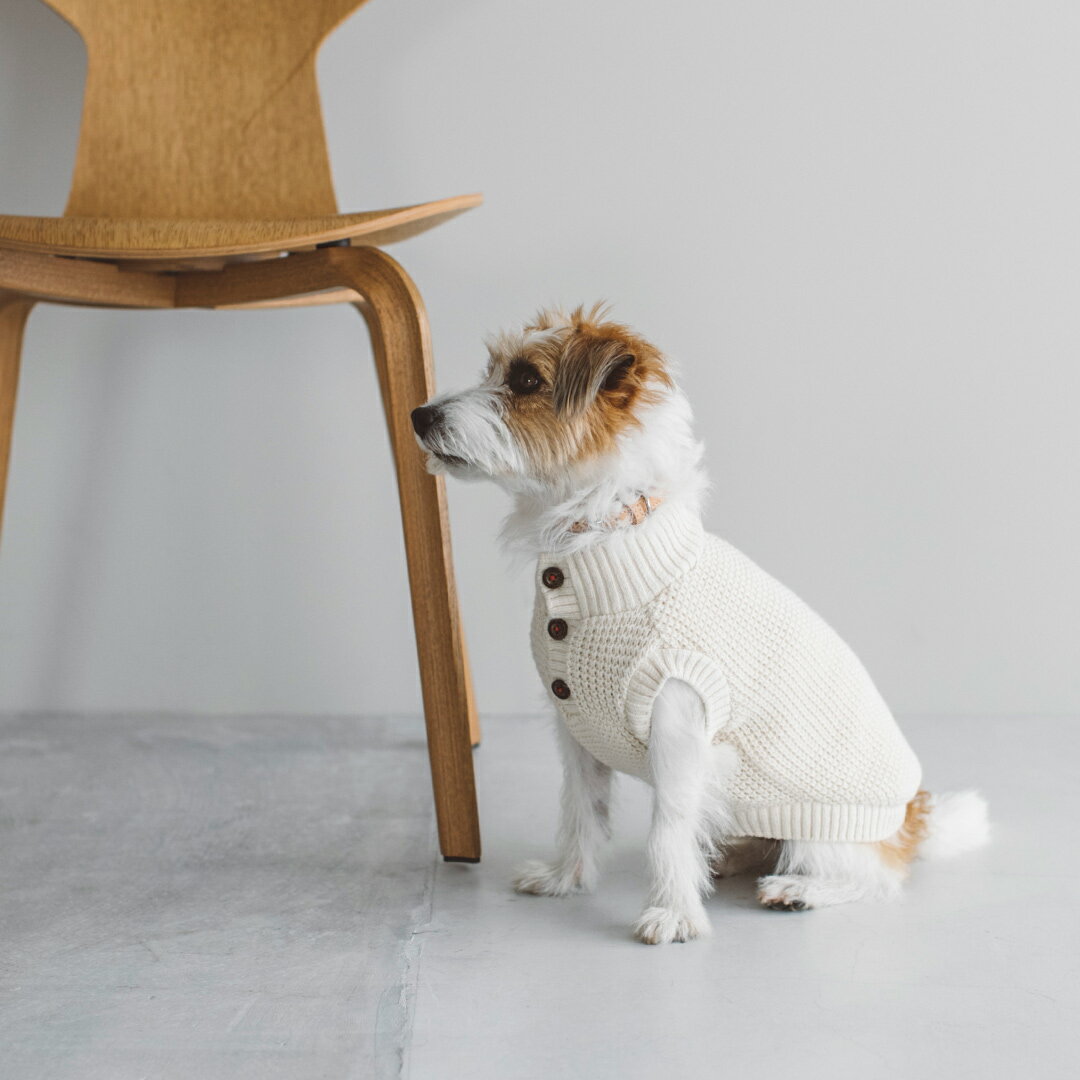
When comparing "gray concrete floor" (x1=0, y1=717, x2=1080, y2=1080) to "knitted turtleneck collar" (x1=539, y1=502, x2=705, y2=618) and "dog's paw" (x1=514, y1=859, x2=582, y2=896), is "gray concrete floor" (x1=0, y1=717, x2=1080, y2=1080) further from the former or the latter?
"knitted turtleneck collar" (x1=539, y1=502, x2=705, y2=618)

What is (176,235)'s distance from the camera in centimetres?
128

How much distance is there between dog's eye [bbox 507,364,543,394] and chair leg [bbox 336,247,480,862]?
0.18 m

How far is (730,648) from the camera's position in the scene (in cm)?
115

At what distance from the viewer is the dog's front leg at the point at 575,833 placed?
125 centimetres

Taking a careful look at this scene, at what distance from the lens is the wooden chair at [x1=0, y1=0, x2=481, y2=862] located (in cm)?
130

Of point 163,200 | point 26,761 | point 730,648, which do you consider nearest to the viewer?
point 730,648

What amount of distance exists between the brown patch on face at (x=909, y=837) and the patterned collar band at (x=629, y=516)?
41 cm

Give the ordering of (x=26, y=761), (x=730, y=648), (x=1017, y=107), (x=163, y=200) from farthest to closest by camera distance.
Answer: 1. (x=1017, y=107)
2. (x=26, y=761)
3. (x=163, y=200)
4. (x=730, y=648)

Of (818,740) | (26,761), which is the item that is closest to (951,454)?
(818,740)

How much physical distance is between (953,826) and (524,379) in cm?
68

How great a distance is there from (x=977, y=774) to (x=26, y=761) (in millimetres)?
1307

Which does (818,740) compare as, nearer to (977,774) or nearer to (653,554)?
(653,554)

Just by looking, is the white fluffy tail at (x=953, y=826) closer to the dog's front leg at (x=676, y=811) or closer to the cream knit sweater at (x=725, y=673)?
the cream knit sweater at (x=725, y=673)

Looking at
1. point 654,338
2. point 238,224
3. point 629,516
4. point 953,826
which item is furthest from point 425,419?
point 654,338
